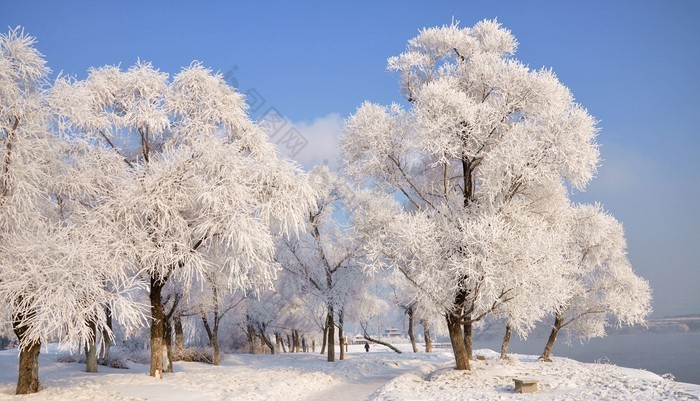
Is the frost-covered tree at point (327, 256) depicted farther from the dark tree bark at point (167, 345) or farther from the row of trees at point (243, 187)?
the row of trees at point (243, 187)

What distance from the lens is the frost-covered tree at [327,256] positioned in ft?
103

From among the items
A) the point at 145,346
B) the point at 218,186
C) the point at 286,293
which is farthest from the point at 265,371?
the point at 145,346

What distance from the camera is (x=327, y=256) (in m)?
32.7

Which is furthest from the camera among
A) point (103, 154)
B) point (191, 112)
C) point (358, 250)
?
point (358, 250)

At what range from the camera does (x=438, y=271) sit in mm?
18234

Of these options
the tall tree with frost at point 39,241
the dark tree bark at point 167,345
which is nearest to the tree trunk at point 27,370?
the tall tree with frost at point 39,241

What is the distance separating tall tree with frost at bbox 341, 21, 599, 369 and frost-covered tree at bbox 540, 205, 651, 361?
8.34m

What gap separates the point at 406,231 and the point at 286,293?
21.5 metres

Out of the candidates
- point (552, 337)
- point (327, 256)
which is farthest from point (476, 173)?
point (552, 337)

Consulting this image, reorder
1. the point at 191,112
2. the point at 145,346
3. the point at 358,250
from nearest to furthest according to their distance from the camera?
the point at 191,112, the point at 358,250, the point at 145,346

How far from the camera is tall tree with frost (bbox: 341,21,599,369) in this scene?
59.0ft

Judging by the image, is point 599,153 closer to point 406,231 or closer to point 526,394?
point 406,231

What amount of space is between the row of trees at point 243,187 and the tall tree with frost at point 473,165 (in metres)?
0.07

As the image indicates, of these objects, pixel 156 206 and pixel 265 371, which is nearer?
pixel 156 206
